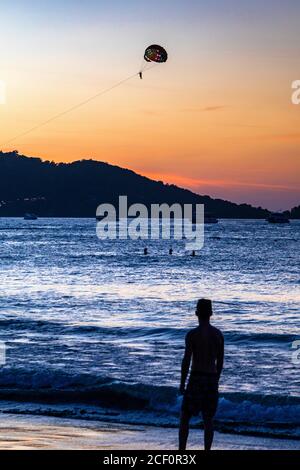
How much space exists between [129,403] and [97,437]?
12.9ft

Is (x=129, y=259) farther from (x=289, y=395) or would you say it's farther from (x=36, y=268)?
(x=289, y=395)

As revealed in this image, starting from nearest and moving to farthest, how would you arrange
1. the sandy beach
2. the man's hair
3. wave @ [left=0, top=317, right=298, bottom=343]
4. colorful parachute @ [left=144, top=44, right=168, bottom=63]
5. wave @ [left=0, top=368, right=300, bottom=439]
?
the man's hair → the sandy beach → wave @ [left=0, top=368, right=300, bottom=439] → colorful parachute @ [left=144, top=44, right=168, bottom=63] → wave @ [left=0, top=317, right=298, bottom=343]

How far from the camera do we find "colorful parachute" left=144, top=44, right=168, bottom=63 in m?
21.7

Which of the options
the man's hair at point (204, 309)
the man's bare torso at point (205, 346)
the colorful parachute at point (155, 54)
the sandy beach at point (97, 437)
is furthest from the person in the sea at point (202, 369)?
the colorful parachute at point (155, 54)

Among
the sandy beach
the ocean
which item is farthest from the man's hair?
the ocean

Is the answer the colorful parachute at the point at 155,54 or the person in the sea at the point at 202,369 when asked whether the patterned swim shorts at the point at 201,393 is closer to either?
the person in the sea at the point at 202,369

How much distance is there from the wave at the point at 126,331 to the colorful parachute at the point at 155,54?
31.4 ft

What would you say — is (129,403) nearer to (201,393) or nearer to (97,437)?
(97,437)

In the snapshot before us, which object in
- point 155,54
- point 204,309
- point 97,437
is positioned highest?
point 155,54

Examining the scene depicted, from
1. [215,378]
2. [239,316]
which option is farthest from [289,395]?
[239,316]

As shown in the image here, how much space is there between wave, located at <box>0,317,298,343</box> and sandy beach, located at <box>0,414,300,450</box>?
1261 centimetres

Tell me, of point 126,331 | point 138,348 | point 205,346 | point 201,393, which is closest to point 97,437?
point 201,393

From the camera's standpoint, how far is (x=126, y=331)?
96.2ft

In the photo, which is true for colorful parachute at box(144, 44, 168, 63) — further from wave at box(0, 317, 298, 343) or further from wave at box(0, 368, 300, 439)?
wave at box(0, 317, 298, 343)
